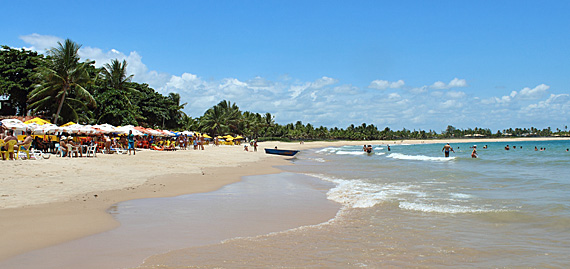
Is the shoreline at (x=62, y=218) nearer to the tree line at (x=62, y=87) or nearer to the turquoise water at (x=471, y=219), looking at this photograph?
the turquoise water at (x=471, y=219)

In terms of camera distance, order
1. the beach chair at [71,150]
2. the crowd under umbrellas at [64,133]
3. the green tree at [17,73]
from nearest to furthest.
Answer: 1. the beach chair at [71,150]
2. the crowd under umbrellas at [64,133]
3. the green tree at [17,73]

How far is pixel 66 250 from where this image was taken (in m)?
4.64

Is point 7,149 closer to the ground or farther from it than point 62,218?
farther from it

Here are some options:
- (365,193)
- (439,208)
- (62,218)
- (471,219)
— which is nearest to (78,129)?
(62,218)

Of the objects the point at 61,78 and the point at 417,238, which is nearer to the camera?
the point at 417,238

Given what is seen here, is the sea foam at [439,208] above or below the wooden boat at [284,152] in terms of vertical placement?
below

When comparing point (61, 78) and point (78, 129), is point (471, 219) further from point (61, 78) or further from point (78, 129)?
point (61, 78)

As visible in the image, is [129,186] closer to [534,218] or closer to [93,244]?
[93,244]

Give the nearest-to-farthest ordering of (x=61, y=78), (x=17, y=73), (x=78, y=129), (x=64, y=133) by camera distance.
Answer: (x=78, y=129)
(x=64, y=133)
(x=61, y=78)
(x=17, y=73)

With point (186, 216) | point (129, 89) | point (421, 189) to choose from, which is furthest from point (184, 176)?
point (129, 89)

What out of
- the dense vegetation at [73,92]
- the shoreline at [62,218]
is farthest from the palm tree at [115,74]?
the shoreline at [62,218]

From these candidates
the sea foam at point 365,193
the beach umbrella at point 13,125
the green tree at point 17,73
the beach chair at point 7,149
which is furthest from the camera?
the green tree at point 17,73

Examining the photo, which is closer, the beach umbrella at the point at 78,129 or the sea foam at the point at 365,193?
the sea foam at the point at 365,193

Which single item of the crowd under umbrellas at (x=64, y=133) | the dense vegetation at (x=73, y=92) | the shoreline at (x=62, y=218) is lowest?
the shoreline at (x=62, y=218)
